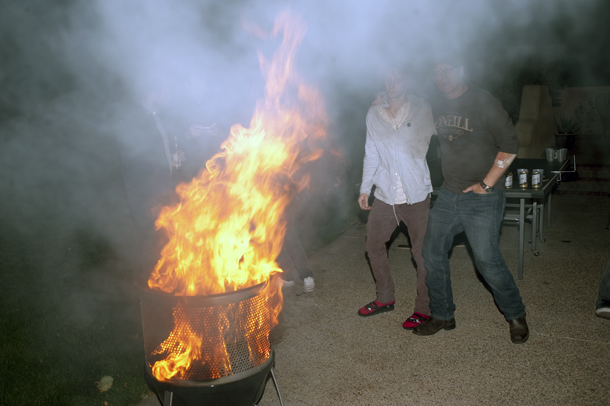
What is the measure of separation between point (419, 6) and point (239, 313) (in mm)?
1570

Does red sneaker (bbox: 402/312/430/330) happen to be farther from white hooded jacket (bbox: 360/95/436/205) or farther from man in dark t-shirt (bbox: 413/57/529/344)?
white hooded jacket (bbox: 360/95/436/205)

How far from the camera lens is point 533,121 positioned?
11.1m

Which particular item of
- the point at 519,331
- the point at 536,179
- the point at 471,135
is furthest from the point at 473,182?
the point at 536,179

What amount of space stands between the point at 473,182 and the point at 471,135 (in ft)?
1.07

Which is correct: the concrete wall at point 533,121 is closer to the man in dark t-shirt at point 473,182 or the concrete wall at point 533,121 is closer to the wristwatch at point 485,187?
the man in dark t-shirt at point 473,182

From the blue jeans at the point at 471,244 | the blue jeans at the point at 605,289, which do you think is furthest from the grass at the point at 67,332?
Result: the blue jeans at the point at 605,289

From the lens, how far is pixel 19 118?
3.89m

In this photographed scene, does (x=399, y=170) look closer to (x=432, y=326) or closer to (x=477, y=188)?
(x=477, y=188)

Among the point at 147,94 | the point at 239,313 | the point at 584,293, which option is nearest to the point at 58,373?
the point at 239,313

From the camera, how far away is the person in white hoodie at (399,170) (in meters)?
3.29

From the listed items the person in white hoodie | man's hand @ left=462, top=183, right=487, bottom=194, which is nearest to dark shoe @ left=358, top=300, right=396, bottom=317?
the person in white hoodie

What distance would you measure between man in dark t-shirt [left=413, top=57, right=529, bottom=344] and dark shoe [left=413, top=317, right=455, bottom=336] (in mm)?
236

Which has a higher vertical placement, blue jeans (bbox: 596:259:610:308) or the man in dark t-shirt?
the man in dark t-shirt

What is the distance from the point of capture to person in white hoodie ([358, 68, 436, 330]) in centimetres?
329
